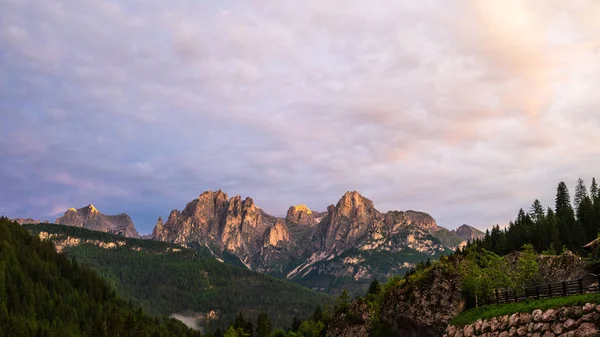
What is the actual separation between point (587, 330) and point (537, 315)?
8.31 m

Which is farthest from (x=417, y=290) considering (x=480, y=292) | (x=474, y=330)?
(x=474, y=330)

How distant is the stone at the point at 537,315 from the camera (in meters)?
47.1

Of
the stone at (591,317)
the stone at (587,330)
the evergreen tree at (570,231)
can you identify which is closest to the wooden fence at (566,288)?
the stone at (591,317)

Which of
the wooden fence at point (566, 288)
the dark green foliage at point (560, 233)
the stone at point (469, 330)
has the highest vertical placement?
the dark green foliage at point (560, 233)

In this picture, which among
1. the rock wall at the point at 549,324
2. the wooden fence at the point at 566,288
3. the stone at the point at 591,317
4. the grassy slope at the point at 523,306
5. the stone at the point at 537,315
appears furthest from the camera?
the stone at the point at 537,315

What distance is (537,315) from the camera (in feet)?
156

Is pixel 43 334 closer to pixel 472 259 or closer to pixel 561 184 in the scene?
pixel 472 259

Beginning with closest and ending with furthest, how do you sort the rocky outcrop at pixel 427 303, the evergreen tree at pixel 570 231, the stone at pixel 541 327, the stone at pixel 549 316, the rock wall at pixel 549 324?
the rock wall at pixel 549 324 → the stone at pixel 549 316 → the stone at pixel 541 327 → the rocky outcrop at pixel 427 303 → the evergreen tree at pixel 570 231

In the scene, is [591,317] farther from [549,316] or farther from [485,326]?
[485,326]

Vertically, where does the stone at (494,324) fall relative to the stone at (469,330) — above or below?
above

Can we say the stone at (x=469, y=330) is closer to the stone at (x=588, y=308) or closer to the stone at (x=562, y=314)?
the stone at (x=562, y=314)

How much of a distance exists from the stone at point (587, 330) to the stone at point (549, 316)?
4.57 metres

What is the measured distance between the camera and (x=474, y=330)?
207 ft

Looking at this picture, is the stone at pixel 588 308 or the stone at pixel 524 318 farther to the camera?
the stone at pixel 524 318
